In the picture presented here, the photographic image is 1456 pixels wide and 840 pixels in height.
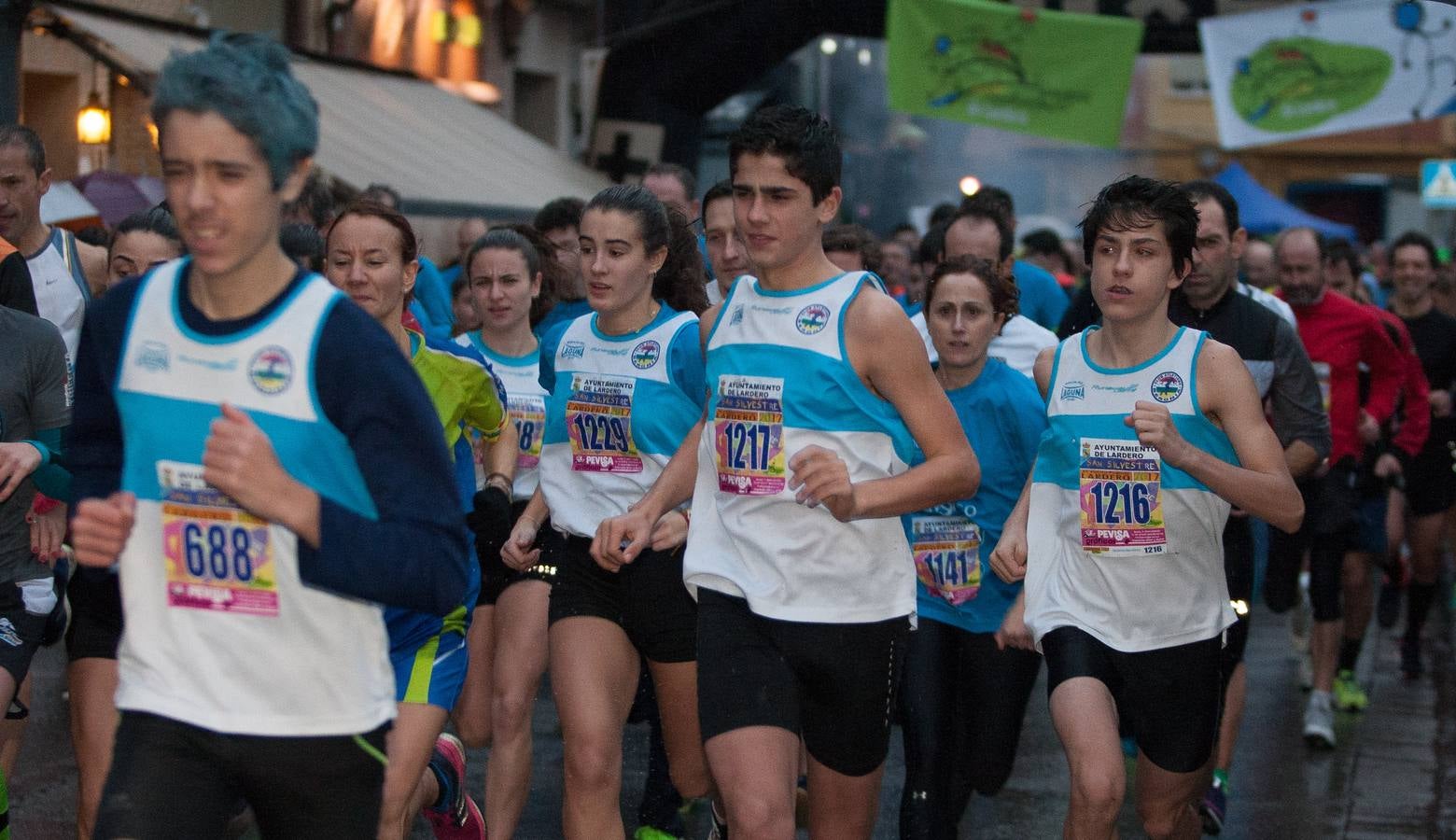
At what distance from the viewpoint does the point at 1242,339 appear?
635cm

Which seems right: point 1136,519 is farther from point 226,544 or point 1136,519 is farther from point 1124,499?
point 226,544

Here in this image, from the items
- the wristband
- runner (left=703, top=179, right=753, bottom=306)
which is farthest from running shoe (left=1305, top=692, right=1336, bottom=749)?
the wristband

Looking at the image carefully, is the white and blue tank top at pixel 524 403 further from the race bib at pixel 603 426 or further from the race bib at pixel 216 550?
the race bib at pixel 216 550

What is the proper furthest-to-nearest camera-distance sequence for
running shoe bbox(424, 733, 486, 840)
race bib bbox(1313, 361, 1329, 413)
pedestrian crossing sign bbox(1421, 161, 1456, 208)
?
pedestrian crossing sign bbox(1421, 161, 1456, 208), race bib bbox(1313, 361, 1329, 413), running shoe bbox(424, 733, 486, 840)

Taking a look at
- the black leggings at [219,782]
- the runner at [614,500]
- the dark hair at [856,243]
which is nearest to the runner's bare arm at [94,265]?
the runner at [614,500]

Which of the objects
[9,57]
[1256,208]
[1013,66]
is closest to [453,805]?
[9,57]

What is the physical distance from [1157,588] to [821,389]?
122cm

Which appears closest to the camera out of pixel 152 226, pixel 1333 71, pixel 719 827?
pixel 719 827

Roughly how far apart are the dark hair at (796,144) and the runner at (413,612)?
1.01 m

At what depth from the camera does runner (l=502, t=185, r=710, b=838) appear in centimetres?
502

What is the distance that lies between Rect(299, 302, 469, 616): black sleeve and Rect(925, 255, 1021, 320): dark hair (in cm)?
334

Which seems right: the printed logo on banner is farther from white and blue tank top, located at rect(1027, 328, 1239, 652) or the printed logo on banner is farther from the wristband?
white and blue tank top, located at rect(1027, 328, 1239, 652)

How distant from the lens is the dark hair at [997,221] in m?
7.44

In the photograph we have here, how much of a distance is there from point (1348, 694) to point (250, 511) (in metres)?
7.34
